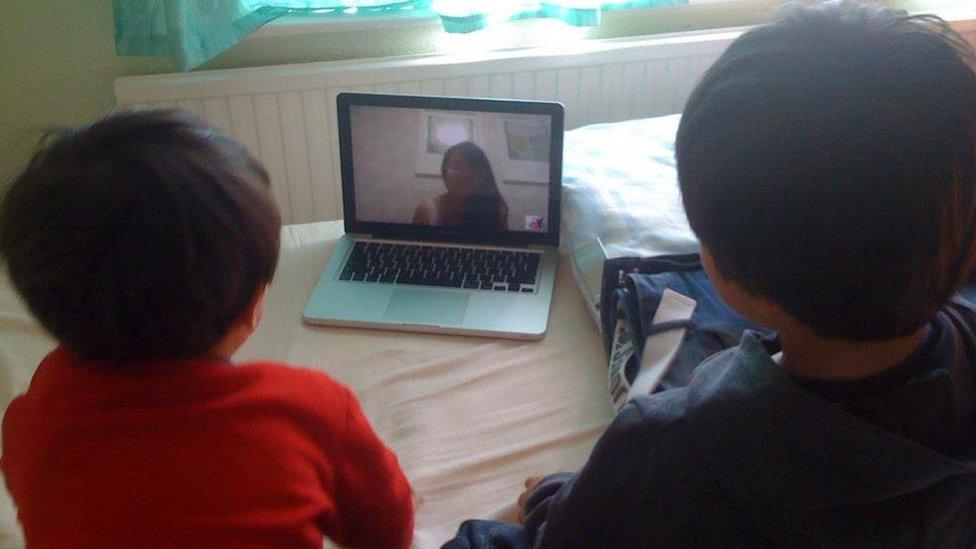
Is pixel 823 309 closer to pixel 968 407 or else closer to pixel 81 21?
pixel 968 407

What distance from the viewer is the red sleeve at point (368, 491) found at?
71 cm

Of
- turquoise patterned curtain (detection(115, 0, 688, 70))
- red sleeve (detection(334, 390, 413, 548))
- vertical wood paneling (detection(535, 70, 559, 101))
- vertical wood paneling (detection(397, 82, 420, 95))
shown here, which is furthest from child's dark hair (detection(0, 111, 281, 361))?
vertical wood paneling (detection(535, 70, 559, 101))

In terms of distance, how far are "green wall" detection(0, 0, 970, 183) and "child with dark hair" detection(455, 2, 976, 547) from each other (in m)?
1.10

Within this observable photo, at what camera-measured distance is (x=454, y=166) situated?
110cm

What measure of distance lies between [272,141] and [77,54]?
0.34 metres

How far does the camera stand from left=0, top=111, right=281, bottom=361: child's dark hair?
0.58 m

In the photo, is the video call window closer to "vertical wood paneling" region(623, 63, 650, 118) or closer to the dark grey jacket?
the dark grey jacket

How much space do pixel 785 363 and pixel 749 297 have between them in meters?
0.06

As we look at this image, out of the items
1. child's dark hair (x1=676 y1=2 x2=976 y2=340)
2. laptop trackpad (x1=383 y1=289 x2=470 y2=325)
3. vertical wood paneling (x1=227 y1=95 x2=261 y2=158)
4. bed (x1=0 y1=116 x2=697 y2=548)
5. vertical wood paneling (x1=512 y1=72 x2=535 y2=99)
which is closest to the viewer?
child's dark hair (x1=676 y1=2 x2=976 y2=340)

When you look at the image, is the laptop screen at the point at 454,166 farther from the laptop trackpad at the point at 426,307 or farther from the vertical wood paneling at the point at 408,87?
the vertical wood paneling at the point at 408,87

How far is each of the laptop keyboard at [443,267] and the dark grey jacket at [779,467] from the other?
1.47ft

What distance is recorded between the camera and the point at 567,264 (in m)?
1.12


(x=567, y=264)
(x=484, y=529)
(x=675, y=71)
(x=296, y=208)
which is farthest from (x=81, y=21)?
(x=484, y=529)

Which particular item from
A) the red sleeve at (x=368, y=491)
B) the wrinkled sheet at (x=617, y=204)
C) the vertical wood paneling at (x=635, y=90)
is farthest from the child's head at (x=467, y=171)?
the vertical wood paneling at (x=635, y=90)
